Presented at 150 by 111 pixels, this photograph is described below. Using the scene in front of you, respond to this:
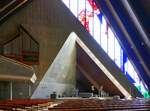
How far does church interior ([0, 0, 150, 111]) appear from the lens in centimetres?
1659

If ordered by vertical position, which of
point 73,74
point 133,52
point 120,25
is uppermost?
point 120,25

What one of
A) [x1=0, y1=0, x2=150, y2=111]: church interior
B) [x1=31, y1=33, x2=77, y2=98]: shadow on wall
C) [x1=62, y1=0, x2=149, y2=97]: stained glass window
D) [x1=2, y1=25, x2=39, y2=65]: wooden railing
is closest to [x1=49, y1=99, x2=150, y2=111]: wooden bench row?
[x1=0, y1=0, x2=150, y2=111]: church interior

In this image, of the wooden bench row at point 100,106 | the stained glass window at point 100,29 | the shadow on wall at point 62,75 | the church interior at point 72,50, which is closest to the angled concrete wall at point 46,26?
the church interior at point 72,50

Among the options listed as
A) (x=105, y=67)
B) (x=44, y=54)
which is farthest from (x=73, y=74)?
(x=44, y=54)

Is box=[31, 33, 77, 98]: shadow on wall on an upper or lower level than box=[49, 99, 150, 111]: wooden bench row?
upper

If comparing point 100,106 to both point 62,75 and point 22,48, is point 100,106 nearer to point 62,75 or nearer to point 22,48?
point 22,48

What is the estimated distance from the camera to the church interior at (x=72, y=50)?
16594 millimetres

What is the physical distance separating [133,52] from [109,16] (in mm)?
2995

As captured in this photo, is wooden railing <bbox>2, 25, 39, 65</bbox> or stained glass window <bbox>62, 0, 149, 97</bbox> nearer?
wooden railing <bbox>2, 25, 39, 65</bbox>

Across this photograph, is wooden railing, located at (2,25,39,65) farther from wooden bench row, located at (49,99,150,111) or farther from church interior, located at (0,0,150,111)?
wooden bench row, located at (49,99,150,111)

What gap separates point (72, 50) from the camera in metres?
20.2

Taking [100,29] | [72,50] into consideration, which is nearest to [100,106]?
[72,50]

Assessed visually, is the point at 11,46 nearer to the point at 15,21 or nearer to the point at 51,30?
the point at 15,21

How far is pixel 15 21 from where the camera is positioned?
712 inches
